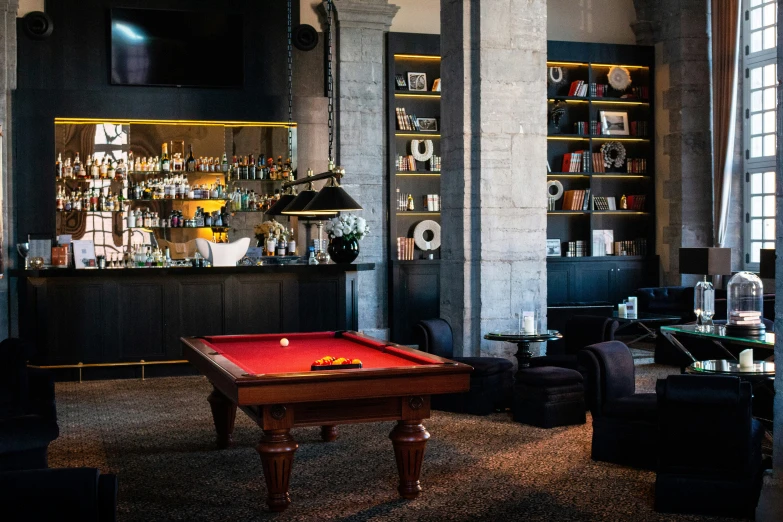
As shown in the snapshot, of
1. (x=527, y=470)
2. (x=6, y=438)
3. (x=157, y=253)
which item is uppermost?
(x=157, y=253)

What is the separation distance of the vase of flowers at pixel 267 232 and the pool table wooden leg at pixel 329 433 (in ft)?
17.4

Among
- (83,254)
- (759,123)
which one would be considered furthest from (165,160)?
(759,123)

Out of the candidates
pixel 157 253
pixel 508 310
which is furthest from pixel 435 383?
pixel 157 253

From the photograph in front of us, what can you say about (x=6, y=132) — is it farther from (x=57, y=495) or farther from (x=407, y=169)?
(x=57, y=495)

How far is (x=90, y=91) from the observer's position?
11.7 meters

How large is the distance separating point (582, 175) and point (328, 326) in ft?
16.3

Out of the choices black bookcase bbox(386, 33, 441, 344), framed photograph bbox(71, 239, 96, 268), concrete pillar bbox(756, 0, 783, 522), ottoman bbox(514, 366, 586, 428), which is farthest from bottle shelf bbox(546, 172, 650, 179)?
concrete pillar bbox(756, 0, 783, 522)

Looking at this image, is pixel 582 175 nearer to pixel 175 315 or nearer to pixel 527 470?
pixel 175 315

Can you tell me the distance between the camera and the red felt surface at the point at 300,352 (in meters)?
5.33

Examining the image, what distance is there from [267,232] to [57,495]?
9095 millimetres

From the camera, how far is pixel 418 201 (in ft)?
43.1

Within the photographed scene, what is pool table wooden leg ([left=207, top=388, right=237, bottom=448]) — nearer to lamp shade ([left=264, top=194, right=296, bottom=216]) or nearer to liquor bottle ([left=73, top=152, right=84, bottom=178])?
lamp shade ([left=264, top=194, right=296, bottom=216])

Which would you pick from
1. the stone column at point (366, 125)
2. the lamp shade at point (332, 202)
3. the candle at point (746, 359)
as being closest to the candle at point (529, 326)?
the lamp shade at point (332, 202)

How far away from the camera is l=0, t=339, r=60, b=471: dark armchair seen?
4.84m
